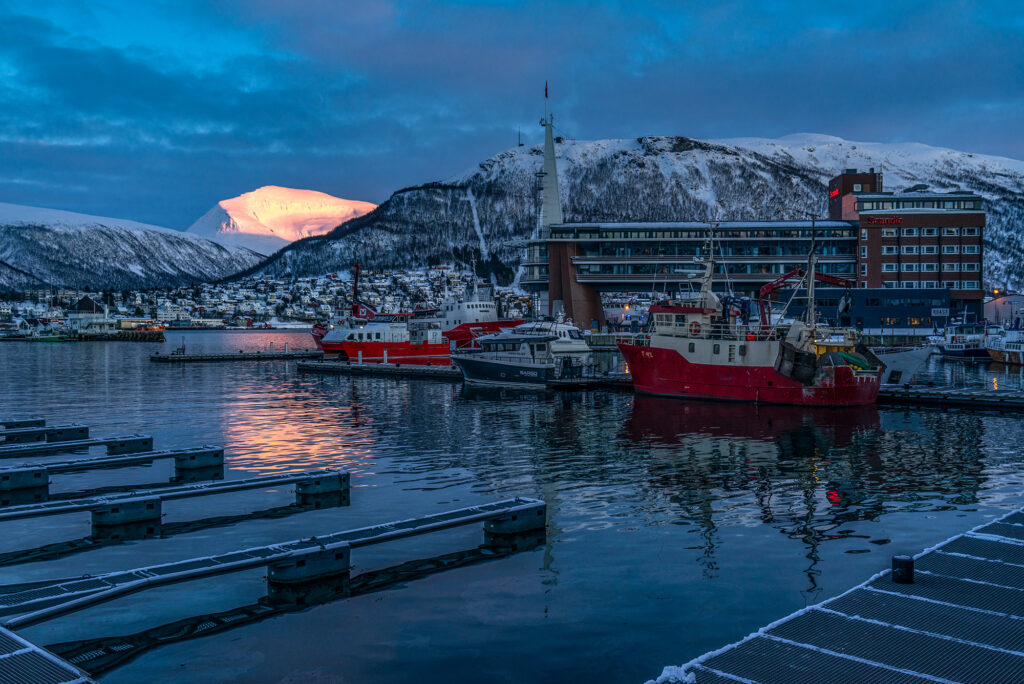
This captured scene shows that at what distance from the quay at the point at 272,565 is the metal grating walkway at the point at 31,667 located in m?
1.83

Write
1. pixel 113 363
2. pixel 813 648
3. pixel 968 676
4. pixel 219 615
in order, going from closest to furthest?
pixel 968 676
pixel 813 648
pixel 219 615
pixel 113 363

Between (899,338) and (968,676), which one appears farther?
(899,338)

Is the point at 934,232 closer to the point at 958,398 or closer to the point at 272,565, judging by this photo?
the point at 958,398

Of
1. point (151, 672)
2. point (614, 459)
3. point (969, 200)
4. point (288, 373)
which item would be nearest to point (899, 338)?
point (969, 200)

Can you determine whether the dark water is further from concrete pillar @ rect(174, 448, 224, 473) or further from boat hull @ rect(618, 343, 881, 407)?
boat hull @ rect(618, 343, 881, 407)

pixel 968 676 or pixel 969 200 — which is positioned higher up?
pixel 969 200

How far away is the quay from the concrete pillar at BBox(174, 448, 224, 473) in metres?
13.5

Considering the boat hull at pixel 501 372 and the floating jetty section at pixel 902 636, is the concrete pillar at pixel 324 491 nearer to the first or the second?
the floating jetty section at pixel 902 636

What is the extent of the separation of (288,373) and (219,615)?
76.1 metres

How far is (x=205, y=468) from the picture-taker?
3197 centimetres

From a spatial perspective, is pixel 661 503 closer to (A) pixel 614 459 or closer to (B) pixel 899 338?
(A) pixel 614 459

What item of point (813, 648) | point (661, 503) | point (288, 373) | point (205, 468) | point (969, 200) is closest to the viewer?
point (813, 648)

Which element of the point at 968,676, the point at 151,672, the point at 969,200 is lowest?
the point at 151,672

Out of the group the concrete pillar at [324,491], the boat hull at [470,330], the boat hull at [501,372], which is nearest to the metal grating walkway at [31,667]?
the concrete pillar at [324,491]
